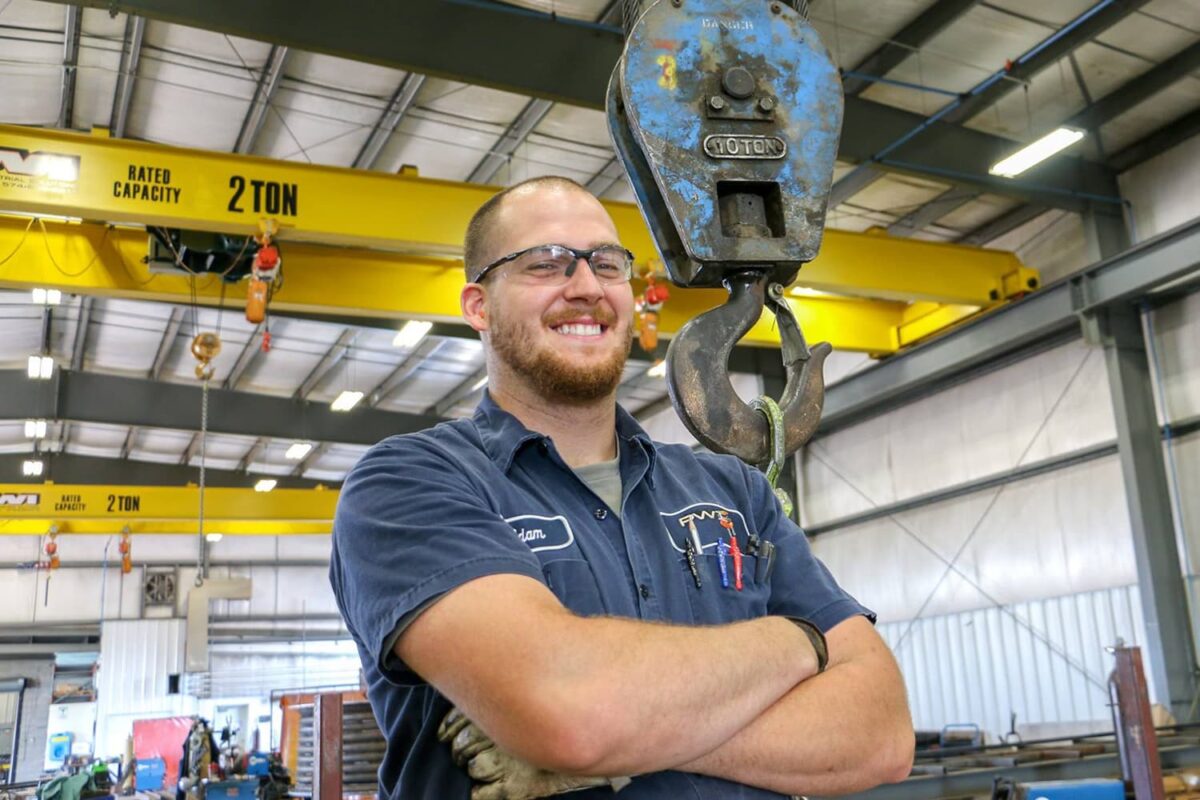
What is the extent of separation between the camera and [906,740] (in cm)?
142

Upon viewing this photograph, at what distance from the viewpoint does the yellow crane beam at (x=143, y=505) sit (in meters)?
13.4

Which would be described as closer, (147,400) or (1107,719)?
(1107,719)

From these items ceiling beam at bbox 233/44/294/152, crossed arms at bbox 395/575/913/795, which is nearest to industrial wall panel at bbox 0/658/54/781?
ceiling beam at bbox 233/44/294/152

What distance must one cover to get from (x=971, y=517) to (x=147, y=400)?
10.5 metres

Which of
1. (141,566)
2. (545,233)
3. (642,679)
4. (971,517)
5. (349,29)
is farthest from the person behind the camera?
(141,566)

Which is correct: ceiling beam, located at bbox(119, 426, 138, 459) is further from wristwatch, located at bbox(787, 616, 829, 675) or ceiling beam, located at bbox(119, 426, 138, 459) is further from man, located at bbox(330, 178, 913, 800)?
wristwatch, located at bbox(787, 616, 829, 675)

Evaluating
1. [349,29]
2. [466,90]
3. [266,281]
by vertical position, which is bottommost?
[266,281]

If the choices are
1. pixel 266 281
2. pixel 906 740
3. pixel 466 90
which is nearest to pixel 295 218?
pixel 266 281

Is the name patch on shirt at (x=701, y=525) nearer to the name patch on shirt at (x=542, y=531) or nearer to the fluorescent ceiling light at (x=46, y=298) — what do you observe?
the name patch on shirt at (x=542, y=531)

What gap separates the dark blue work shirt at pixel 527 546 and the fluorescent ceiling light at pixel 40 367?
43.3ft

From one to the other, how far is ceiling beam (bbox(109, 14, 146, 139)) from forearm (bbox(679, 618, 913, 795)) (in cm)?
795

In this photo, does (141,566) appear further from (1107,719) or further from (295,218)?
(1107,719)

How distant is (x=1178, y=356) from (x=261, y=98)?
8103 millimetres

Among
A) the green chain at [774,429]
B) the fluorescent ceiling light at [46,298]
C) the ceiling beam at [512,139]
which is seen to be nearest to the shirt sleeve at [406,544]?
the green chain at [774,429]
